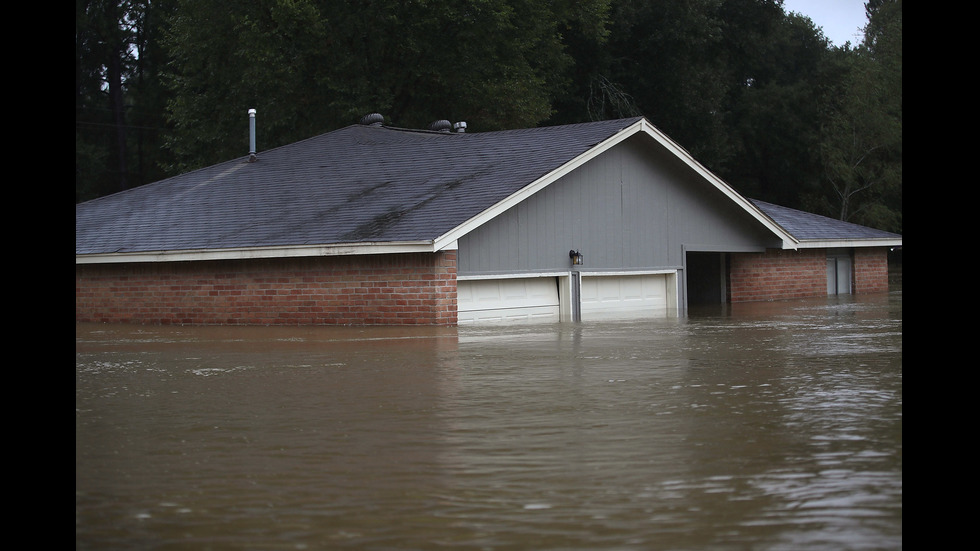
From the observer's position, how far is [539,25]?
3800cm

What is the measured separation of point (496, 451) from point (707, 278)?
71.3 feet

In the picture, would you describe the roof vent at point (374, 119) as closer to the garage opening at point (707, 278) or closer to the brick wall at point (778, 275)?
the garage opening at point (707, 278)

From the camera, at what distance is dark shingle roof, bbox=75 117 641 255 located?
1945 cm

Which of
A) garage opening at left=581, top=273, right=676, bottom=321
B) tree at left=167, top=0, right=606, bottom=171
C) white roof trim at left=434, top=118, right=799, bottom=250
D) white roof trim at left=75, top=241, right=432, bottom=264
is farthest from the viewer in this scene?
tree at left=167, top=0, right=606, bottom=171

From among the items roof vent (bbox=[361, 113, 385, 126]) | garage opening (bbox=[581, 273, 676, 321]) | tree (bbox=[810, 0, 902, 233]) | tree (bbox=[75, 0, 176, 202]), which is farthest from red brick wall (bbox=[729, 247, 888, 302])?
tree (bbox=[75, 0, 176, 202])

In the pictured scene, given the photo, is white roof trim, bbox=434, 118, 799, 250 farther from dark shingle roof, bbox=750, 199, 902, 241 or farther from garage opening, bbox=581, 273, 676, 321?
garage opening, bbox=581, 273, 676, 321

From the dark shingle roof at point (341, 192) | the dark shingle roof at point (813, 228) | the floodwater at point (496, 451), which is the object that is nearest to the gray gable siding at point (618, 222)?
the dark shingle roof at point (341, 192)

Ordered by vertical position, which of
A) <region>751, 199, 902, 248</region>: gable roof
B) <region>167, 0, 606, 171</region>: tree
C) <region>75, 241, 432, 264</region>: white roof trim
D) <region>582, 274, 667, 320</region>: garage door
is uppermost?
<region>167, 0, 606, 171</region>: tree

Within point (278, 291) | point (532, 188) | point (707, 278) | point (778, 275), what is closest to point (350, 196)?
point (278, 291)

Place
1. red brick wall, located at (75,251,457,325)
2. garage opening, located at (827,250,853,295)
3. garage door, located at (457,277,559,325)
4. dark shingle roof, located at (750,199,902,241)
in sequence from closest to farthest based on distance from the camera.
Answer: red brick wall, located at (75,251,457,325) → garage door, located at (457,277,559,325) → dark shingle roof, located at (750,199,902,241) → garage opening, located at (827,250,853,295)

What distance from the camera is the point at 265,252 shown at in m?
19.4

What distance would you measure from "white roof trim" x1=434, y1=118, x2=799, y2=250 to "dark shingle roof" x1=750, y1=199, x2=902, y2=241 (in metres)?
1.70

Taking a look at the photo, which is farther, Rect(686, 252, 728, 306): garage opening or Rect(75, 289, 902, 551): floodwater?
Rect(686, 252, 728, 306): garage opening
